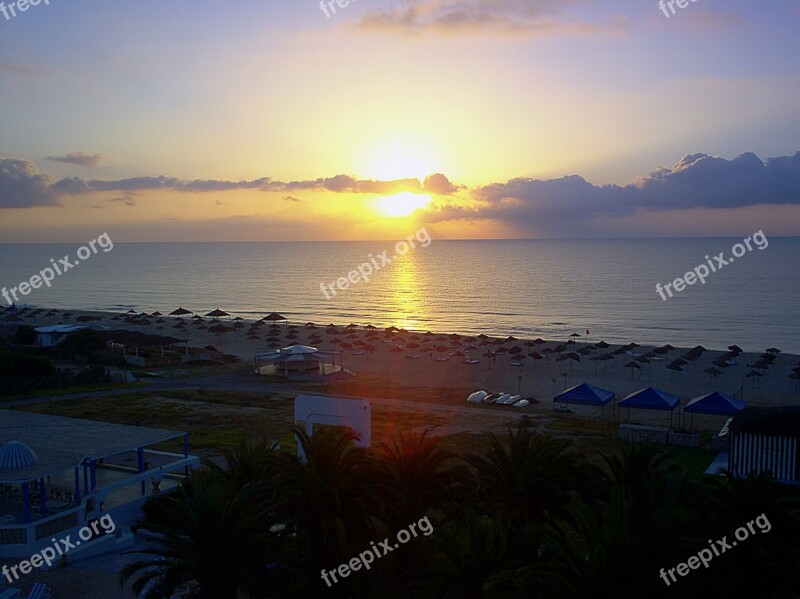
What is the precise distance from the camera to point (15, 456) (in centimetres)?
1634

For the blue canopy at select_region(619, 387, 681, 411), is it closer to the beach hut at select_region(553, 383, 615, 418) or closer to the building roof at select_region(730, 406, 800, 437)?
the beach hut at select_region(553, 383, 615, 418)

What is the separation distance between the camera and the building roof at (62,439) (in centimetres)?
1639

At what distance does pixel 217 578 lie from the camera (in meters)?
11.1

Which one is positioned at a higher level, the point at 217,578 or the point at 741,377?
the point at 217,578

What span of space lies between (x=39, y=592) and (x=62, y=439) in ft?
20.7

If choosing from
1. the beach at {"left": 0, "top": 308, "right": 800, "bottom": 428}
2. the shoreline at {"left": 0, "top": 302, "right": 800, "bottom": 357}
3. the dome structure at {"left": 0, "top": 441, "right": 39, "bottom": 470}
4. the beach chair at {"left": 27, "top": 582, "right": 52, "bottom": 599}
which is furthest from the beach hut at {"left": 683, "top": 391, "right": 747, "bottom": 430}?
the shoreline at {"left": 0, "top": 302, "right": 800, "bottom": 357}

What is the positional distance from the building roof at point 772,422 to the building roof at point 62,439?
1681 cm

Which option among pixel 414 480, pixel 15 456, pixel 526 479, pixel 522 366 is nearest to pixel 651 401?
pixel 526 479

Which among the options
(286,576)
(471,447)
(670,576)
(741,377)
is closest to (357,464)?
(286,576)

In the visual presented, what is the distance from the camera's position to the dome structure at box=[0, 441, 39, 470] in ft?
53.2

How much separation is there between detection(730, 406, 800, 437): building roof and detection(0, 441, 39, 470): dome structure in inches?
768

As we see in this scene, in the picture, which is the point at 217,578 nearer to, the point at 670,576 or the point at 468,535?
the point at 468,535

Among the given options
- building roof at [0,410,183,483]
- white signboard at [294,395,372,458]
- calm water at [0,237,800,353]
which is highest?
building roof at [0,410,183,483]

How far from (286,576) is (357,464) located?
9.61 feet
